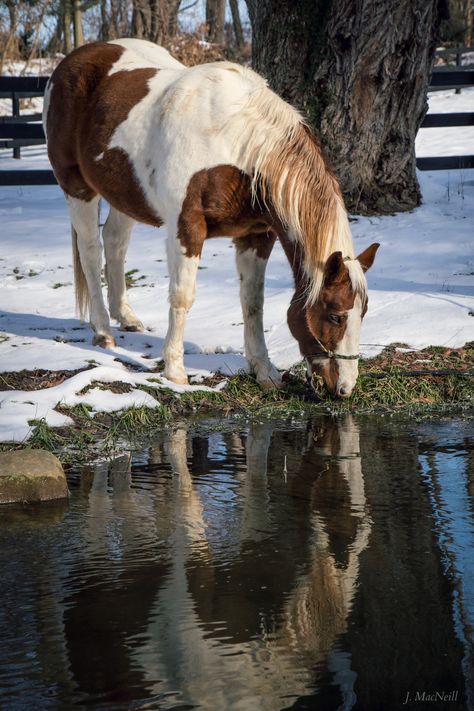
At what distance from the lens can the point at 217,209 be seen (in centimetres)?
538

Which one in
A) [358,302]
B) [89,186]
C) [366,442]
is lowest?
[366,442]

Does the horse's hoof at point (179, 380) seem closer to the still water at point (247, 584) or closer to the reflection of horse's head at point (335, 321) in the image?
the reflection of horse's head at point (335, 321)

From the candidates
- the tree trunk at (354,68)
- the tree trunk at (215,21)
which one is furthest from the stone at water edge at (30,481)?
the tree trunk at (215,21)

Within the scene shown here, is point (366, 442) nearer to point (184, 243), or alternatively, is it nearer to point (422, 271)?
point (184, 243)

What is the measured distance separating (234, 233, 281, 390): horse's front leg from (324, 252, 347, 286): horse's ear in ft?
2.81

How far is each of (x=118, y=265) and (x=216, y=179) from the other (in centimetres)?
181

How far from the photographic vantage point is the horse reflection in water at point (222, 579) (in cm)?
240

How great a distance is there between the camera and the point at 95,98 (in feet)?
20.5

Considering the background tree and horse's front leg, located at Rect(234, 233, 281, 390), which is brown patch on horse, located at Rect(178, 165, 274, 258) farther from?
the background tree

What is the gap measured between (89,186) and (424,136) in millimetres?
10367

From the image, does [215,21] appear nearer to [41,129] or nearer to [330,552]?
[41,129]

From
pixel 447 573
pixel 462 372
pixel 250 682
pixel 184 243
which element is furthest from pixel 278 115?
pixel 250 682

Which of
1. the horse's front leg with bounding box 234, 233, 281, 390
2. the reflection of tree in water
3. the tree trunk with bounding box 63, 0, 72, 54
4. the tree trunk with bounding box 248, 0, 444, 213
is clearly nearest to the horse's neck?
the horse's front leg with bounding box 234, 233, 281, 390

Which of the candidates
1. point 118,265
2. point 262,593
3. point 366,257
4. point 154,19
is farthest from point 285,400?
point 154,19
